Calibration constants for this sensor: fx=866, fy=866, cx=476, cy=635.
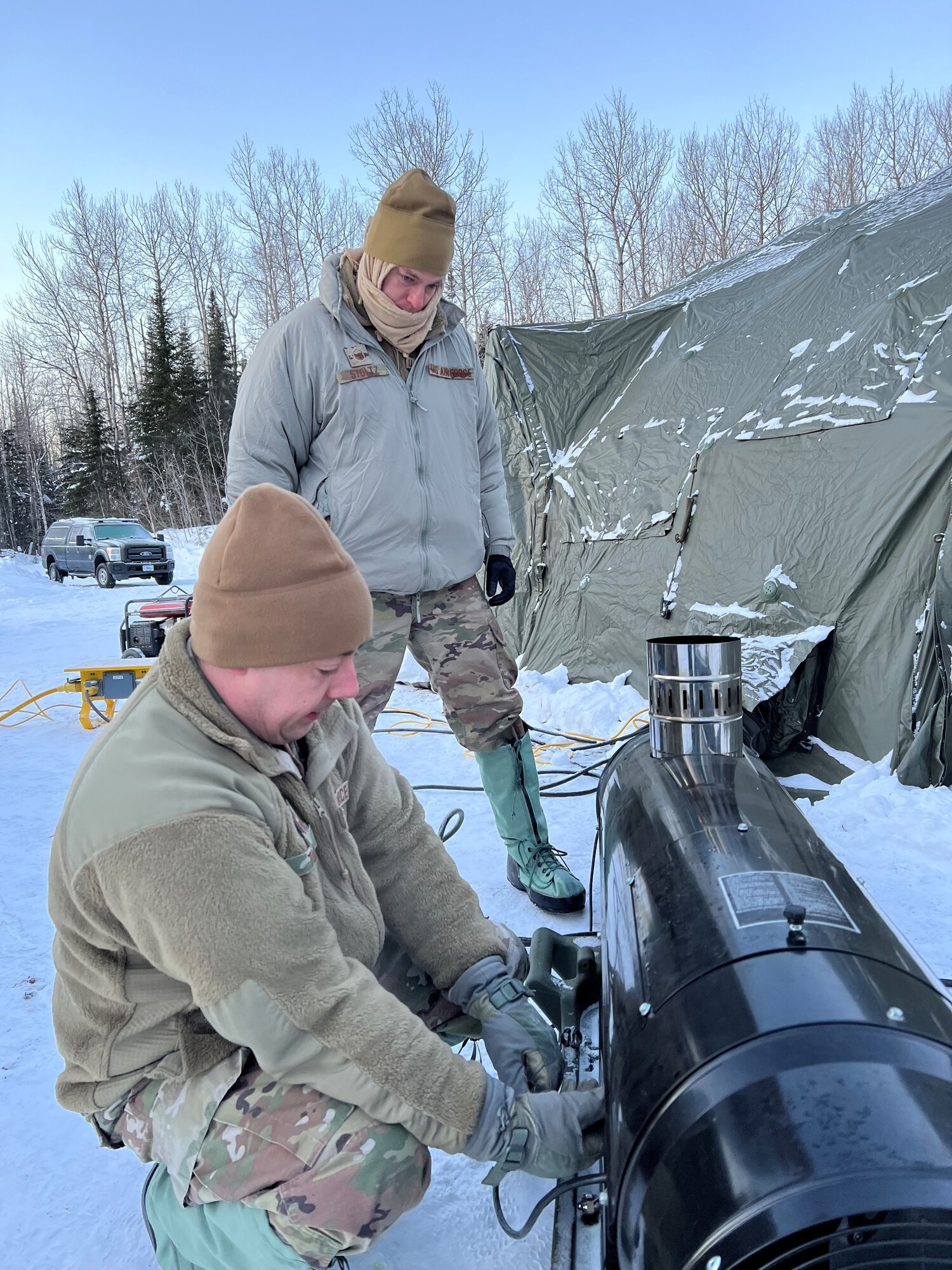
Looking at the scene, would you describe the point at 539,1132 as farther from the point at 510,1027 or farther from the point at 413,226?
the point at 413,226

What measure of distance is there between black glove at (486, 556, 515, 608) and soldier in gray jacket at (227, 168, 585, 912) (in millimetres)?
159

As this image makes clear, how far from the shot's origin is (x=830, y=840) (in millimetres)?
2934

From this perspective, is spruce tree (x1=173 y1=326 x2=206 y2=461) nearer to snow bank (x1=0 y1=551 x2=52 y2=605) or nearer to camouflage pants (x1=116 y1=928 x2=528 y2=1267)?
snow bank (x1=0 y1=551 x2=52 y2=605)

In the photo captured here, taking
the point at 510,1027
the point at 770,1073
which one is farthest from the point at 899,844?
the point at 770,1073

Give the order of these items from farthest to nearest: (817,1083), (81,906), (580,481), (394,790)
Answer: (580,481), (394,790), (81,906), (817,1083)

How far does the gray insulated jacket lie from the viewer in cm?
236

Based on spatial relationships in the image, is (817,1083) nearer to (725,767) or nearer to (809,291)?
(725,767)

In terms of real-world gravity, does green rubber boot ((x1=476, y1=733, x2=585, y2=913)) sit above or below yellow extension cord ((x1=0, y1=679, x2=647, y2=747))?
above

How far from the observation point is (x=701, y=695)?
194cm

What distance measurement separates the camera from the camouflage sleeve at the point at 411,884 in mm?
1544

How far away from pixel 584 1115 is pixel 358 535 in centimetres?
155

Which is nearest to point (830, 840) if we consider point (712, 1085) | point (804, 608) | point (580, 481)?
point (804, 608)

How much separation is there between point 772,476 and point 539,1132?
3.35 m

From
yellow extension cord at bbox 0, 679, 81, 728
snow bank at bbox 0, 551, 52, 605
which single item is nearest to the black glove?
yellow extension cord at bbox 0, 679, 81, 728
